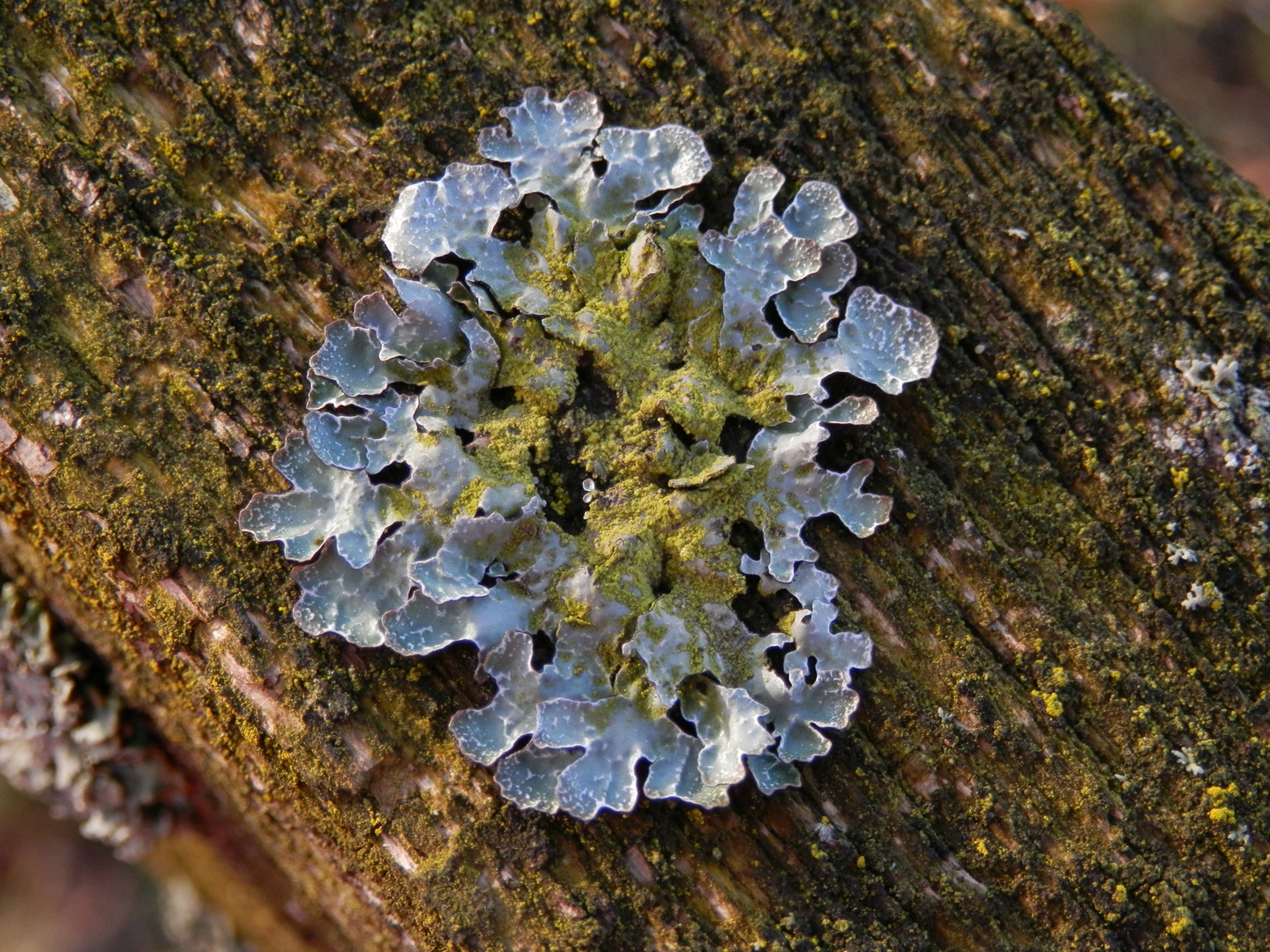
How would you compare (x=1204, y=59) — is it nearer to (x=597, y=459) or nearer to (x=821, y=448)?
(x=821, y=448)

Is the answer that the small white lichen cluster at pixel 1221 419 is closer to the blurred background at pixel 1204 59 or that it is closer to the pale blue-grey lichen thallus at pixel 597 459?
the pale blue-grey lichen thallus at pixel 597 459

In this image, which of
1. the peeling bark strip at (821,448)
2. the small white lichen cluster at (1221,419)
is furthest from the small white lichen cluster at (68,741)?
the small white lichen cluster at (1221,419)

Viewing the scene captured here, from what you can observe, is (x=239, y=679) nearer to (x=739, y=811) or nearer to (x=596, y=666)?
(x=596, y=666)

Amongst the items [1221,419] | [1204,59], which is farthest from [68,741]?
[1204,59]

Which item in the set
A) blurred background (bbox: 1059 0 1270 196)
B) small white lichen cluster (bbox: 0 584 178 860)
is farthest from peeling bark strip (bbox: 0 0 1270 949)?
blurred background (bbox: 1059 0 1270 196)

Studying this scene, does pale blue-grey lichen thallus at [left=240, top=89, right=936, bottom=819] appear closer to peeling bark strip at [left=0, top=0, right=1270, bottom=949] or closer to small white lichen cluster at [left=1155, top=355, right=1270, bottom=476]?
peeling bark strip at [left=0, top=0, right=1270, bottom=949]

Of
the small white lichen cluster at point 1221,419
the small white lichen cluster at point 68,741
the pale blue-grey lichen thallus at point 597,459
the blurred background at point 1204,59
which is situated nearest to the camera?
the pale blue-grey lichen thallus at point 597,459

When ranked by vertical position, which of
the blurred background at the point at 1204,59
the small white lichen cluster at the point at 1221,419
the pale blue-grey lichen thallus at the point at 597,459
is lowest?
the blurred background at the point at 1204,59
